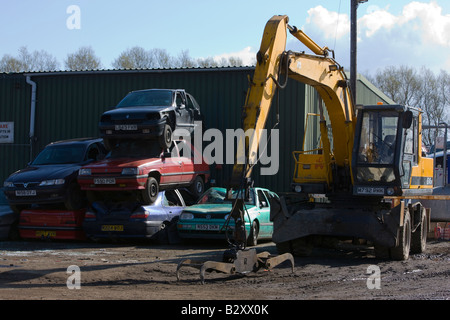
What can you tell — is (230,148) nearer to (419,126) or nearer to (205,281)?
(419,126)

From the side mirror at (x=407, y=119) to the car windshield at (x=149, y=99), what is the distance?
6902 mm

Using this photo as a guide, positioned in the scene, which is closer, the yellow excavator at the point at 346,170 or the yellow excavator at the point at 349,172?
the yellow excavator at the point at 346,170

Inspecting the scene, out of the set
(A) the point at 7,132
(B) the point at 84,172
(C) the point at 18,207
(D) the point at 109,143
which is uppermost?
(A) the point at 7,132

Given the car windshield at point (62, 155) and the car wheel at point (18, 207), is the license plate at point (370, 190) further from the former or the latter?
the car wheel at point (18, 207)

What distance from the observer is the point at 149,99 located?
56.1 ft

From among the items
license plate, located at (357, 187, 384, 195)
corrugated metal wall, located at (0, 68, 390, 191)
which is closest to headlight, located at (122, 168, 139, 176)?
license plate, located at (357, 187, 384, 195)

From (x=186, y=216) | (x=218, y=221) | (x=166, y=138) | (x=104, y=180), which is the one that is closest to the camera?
(x=218, y=221)

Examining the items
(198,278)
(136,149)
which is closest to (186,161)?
(136,149)

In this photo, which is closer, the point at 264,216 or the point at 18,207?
the point at 264,216

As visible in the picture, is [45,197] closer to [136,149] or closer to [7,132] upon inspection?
[136,149]

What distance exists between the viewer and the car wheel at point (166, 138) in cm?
1577

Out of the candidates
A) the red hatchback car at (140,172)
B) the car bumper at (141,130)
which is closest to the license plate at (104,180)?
the red hatchback car at (140,172)

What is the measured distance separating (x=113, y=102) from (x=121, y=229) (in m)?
8.53
